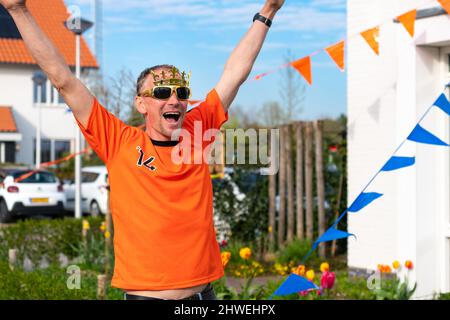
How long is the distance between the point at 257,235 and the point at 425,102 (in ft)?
14.6

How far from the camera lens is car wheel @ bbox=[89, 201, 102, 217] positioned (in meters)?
18.0

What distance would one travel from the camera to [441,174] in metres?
6.20

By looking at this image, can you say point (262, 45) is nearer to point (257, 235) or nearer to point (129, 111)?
point (129, 111)

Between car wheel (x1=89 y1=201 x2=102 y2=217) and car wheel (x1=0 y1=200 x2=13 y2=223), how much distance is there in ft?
6.71

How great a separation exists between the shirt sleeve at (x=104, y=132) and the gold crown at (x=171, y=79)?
238 mm

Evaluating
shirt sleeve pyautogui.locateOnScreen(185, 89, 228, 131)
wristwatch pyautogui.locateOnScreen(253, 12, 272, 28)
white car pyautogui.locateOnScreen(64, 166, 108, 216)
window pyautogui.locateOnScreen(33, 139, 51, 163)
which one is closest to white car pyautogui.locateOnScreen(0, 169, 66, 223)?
white car pyautogui.locateOnScreen(64, 166, 108, 216)

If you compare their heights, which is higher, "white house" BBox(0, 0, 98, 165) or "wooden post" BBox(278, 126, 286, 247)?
"white house" BBox(0, 0, 98, 165)

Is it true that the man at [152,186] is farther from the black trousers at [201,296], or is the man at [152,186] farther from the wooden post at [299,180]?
the wooden post at [299,180]

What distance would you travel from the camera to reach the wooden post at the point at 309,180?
30.9ft

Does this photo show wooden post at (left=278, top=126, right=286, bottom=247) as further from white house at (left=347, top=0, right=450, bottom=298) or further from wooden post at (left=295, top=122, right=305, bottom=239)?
white house at (left=347, top=0, right=450, bottom=298)

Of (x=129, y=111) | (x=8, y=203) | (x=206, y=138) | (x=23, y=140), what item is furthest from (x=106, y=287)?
(x=23, y=140)

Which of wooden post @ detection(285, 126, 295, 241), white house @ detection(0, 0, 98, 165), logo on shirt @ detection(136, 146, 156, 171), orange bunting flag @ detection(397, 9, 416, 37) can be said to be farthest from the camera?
white house @ detection(0, 0, 98, 165)

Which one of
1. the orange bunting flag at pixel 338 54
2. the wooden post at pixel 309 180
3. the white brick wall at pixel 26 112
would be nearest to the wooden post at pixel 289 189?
the wooden post at pixel 309 180

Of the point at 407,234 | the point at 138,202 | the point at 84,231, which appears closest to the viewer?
the point at 138,202
